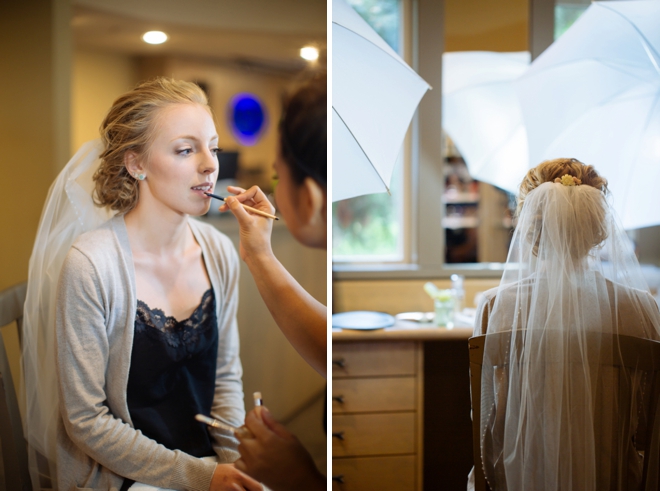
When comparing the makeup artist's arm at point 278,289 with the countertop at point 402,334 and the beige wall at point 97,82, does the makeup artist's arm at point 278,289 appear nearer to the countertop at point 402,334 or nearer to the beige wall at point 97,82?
the beige wall at point 97,82

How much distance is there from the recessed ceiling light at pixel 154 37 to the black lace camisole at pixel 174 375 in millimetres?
661

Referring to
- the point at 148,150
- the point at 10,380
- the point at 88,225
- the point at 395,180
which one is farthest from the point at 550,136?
the point at 10,380

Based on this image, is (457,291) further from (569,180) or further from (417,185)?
(569,180)

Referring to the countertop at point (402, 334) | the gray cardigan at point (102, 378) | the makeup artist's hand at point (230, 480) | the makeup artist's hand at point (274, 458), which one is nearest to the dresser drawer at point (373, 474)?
the countertop at point (402, 334)

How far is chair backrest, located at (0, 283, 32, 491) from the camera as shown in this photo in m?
1.32

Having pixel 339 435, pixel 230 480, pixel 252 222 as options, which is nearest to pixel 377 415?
pixel 339 435

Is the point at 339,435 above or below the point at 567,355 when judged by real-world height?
below

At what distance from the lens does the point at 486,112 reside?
225cm

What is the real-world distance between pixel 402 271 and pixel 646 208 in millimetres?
1022

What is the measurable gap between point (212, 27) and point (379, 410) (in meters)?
1.47

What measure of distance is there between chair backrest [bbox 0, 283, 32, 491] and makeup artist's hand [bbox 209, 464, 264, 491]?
20.5 inches

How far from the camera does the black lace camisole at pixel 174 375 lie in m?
1.23

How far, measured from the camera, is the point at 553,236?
1323 millimetres

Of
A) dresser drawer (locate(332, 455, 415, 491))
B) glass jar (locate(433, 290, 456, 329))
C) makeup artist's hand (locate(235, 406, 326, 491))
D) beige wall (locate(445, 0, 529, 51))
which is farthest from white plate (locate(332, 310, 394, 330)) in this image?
beige wall (locate(445, 0, 529, 51))
